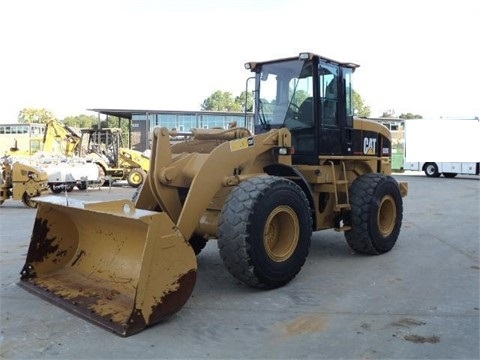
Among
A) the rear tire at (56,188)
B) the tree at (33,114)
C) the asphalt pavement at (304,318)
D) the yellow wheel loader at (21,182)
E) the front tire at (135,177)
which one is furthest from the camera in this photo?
the tree at (33,114)

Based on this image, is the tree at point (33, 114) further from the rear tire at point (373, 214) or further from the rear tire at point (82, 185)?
the rear tire at point (373, 214)

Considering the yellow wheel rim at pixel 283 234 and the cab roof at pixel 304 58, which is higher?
the cab roof at pixel 304 58

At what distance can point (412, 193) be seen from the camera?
56.2ft

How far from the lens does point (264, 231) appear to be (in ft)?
16.5

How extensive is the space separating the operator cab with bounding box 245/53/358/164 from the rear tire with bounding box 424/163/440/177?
20914 mm

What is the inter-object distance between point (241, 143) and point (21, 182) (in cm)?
956

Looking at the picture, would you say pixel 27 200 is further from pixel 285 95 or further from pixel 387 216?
pixel 387 216

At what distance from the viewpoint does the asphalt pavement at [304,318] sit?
12.4 feet

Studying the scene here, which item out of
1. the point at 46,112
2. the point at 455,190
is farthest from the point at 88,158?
the point at 46,112

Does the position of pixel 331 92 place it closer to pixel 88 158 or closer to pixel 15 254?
pixel 15 254

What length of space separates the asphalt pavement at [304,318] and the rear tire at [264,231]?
0.26 meters

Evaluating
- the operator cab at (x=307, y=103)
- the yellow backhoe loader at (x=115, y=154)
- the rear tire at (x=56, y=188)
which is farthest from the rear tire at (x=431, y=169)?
the operator cab at (x=307, y=103)

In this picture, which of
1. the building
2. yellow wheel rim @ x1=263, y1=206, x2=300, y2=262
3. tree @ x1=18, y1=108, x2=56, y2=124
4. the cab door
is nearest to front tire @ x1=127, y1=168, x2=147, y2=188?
the cab door

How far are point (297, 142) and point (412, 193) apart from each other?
11.8m
